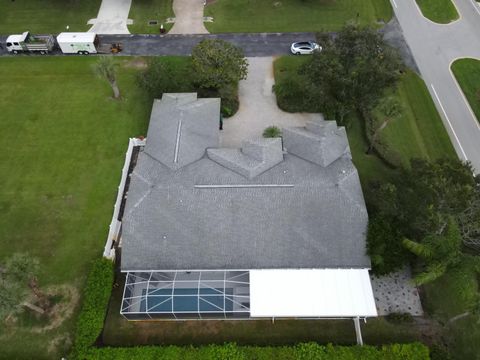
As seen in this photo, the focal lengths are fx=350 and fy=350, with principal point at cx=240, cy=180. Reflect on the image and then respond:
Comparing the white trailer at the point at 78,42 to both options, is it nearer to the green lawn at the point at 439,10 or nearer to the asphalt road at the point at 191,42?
the asphalt road at the point at 191,42

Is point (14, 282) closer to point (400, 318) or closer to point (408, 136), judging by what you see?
point (400, 318)

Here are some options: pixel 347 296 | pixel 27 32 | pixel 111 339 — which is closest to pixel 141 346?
pixel 111 339

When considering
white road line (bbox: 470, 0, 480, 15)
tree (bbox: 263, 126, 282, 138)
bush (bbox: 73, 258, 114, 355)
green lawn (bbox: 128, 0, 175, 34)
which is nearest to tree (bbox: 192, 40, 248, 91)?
tree (bbox: 263, 126, 282, 138)

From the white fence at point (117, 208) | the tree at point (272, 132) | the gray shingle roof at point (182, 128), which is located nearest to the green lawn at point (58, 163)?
the white fence at point (117, 208)

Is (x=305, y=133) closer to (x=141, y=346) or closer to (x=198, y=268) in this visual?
(x=198, y=268)

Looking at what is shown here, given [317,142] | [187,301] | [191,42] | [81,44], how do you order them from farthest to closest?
[191,42], [81,44], [317,142], [187,301]

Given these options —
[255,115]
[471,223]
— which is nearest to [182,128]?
[255,115]

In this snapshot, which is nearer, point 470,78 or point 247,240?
point 247,240
